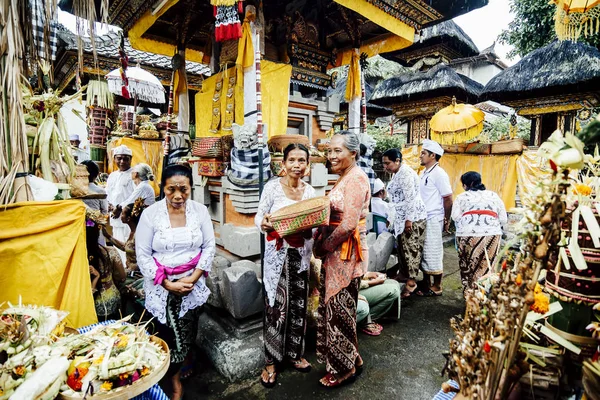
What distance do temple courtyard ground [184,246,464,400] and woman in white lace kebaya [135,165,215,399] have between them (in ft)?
1.31

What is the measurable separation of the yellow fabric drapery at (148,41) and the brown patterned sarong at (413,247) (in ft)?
14.5

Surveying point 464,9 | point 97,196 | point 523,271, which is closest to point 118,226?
point 97,196

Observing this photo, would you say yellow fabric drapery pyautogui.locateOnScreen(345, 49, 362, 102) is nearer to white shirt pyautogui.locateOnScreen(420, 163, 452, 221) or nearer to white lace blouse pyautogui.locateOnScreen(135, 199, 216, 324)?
white shirt pyautogui.locateOnScreen(420, 163, 452, 221)

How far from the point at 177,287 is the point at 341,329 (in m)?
1.33

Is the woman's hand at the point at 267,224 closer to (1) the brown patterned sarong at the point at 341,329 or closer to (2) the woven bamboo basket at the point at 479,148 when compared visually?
(1) the brown patterned sarong at the point at 341,329

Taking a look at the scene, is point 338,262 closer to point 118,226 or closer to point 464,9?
point 118,226

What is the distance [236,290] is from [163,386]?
3.18 ft

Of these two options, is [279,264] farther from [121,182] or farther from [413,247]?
[121,182]

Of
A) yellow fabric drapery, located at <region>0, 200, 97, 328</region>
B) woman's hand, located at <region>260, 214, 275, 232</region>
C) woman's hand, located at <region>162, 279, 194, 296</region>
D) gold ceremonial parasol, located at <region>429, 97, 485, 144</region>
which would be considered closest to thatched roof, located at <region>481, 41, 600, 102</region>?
gold ceremonial parasol, located at <region>429, 97, 485, 144</region>

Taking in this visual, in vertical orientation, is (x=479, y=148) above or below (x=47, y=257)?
above

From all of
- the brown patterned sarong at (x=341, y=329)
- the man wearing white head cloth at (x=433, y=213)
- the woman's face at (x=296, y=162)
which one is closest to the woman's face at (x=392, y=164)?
the man wearing white head cloth at (x=433, y=213)

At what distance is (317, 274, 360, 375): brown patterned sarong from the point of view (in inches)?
104

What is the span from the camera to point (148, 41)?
613cm

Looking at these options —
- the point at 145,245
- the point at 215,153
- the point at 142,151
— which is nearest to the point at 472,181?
the point at 215,153
